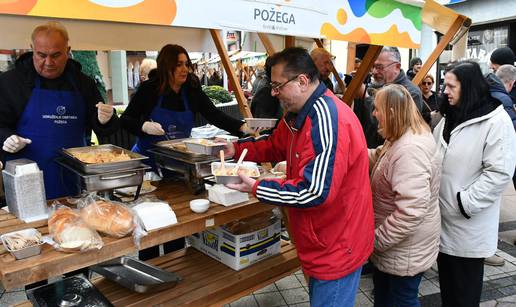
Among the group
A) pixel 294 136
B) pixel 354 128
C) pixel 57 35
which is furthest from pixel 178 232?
pixel 57 35

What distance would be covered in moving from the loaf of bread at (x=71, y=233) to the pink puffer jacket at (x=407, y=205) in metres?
1.50

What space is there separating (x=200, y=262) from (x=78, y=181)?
1050 millimetres

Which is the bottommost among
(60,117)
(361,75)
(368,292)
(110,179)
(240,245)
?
(368,292)

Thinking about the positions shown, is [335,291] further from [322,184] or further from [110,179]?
[110,179]

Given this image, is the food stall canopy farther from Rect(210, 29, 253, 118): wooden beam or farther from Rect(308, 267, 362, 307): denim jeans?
Rect(308, 267, 362, 307): denim jeans

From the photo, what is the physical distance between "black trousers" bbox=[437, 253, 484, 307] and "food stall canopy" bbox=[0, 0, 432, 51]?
1662 millimetres

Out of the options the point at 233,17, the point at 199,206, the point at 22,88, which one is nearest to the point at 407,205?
the point at 199,206

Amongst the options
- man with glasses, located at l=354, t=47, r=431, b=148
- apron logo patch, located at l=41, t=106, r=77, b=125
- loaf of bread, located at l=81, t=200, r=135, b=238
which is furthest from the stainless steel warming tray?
man with glasses, located at l=354, t=47, r=431, b=148

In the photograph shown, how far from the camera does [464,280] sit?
246 cm

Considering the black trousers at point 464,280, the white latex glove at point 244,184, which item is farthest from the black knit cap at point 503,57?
the white latex glove at point 244,184

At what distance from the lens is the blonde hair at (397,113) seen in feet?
7.28

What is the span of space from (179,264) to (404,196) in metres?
1.57

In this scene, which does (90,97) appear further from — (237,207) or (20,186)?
(237,207)

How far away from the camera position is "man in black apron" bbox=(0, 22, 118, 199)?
239 cm
